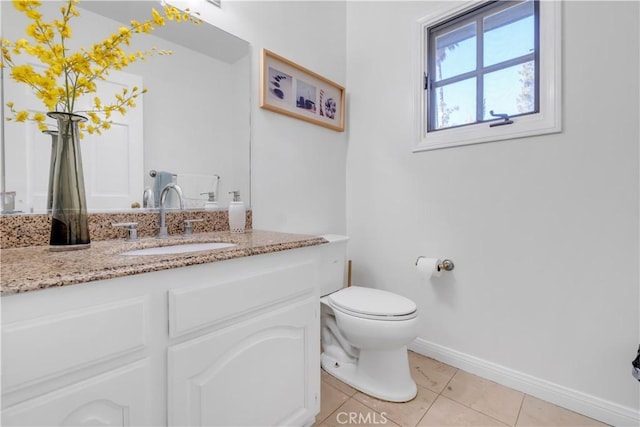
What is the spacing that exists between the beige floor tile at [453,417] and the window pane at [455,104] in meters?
1.45

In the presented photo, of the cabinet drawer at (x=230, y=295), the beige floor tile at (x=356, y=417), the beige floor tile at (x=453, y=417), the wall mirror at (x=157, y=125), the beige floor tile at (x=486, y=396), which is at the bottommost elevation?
the beige floor tile at (x=356, y=417)

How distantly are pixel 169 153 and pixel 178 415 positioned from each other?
0.98m

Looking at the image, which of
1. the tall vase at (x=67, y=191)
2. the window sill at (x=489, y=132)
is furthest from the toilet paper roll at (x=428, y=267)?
the tall vase at (x=67, y=191)

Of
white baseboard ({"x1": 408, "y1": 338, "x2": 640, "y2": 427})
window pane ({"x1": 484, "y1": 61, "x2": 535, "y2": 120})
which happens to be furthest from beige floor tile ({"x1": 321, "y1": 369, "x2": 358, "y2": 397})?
window pane ({"x1": 484, "y1": 61, "x2": 535, "y2": 120})

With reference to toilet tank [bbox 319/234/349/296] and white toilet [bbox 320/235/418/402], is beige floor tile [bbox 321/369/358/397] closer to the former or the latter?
white toilet [bbox 320/235/418/402]

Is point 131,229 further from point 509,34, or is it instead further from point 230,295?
point 509,34

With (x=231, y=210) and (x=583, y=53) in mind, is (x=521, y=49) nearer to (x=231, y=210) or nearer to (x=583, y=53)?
(x=583, y=53)

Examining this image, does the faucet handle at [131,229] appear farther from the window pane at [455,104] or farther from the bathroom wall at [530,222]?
the window pane at [455,104]

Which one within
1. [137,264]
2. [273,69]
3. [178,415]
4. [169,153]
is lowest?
[178,415]

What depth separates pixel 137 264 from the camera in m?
0.65

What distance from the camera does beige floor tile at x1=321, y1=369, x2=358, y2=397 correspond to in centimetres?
142

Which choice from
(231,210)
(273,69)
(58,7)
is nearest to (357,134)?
(273,69)

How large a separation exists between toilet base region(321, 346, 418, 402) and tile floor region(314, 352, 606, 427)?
0.10 feet

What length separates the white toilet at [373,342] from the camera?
130 centimetres
